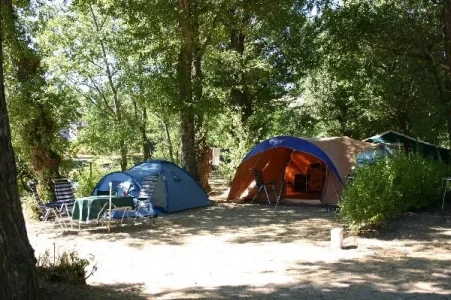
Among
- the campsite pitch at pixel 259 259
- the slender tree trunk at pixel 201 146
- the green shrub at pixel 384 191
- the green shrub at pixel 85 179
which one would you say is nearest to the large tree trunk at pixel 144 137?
the slender tree trunk at pixel 201 146

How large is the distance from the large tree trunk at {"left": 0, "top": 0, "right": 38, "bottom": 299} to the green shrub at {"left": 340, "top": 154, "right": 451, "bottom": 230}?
5.27 metres

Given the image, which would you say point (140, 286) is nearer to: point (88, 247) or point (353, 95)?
point (88, 247)

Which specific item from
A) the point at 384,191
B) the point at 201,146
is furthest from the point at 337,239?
the point at 201,146

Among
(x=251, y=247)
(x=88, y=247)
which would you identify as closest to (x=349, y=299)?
(x=251, y=247)

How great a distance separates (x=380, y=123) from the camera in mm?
20172

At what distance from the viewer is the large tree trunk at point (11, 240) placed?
3.42 metres

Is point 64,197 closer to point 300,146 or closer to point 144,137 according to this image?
point 300,146

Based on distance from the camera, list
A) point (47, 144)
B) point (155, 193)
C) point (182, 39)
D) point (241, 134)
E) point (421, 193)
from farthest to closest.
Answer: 1. point (241, 134)
2. point (182, 39)
3. point (155, 193)
4. point (47, 144)
5. point (421, 193)

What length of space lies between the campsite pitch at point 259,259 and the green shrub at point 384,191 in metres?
0.32

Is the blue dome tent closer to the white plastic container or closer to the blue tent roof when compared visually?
the blue tent roof

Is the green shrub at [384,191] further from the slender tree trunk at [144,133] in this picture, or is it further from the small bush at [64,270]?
the slender tree trunk at [144,133]

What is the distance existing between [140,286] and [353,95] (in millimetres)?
16367

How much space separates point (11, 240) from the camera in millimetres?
3475

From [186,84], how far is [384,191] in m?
6.48
